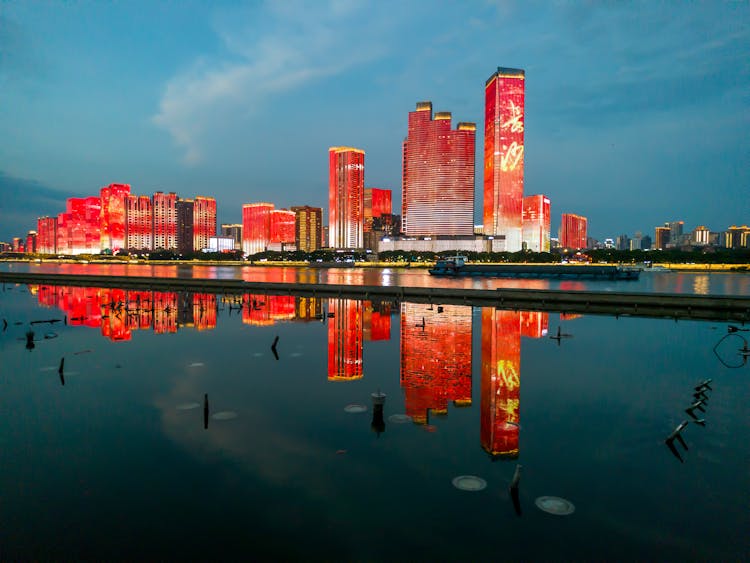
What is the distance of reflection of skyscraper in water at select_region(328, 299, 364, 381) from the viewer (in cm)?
2414

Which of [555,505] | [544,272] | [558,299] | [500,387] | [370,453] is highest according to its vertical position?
[544,272]

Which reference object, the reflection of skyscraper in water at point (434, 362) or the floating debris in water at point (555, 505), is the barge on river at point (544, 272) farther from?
the floating debris in water at point (555, 505)

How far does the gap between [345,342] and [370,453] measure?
18121 millimetres

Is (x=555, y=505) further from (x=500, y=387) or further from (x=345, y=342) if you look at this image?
(x=345, y=342)

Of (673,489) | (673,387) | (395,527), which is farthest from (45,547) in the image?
(673,387)

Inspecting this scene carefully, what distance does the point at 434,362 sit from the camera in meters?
25.5

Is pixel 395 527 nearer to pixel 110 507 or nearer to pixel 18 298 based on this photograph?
pixel 110 507

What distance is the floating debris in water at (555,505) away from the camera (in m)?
10.8

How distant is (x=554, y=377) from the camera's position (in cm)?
2291

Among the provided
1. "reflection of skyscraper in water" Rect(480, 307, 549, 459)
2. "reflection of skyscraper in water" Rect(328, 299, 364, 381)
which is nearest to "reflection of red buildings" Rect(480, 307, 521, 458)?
"reflection of skyscraper in water" Rect(480, 307, 549, 459)

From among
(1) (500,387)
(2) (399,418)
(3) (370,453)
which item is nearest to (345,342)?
(1) (500,387)

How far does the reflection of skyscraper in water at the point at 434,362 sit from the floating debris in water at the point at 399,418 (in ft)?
0.93

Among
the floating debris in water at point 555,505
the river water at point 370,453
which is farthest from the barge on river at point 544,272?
the floating debris in water at point 555,505

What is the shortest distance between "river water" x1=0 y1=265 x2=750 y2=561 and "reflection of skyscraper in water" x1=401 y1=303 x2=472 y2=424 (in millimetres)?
211
